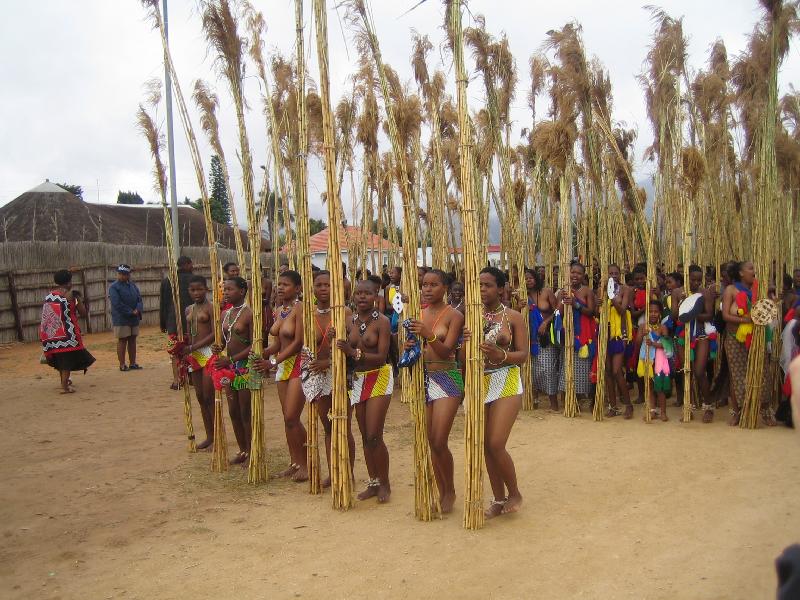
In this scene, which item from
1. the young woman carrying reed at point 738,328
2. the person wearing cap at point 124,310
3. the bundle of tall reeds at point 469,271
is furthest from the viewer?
the person wearing cap at point 124,310

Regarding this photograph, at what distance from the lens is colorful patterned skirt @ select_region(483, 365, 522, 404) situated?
14.6ft

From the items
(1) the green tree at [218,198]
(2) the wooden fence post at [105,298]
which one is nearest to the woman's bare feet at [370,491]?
(2) the wooden fence post at [105,298]

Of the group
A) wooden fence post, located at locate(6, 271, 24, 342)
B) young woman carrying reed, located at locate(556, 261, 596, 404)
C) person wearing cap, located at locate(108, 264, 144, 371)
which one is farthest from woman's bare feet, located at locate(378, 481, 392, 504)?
wooden fence post, located at locate(6, 271, 24, 342)

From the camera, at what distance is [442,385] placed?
449 centimetres

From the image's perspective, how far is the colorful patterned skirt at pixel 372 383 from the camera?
4.83 meters

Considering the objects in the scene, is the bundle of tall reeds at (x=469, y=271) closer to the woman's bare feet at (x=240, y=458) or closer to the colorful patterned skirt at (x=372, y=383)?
the colorful patterned skirt at (x=372, y=383)

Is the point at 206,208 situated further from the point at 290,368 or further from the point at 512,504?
the point at 512,504

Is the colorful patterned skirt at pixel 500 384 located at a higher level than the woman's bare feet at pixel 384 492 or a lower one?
higher

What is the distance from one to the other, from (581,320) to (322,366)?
13.2 feet

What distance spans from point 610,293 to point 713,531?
339cm

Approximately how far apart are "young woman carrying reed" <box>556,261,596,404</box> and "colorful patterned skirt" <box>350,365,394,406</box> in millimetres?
3410

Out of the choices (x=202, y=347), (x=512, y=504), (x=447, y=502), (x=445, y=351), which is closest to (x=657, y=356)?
(x=512, y=504)

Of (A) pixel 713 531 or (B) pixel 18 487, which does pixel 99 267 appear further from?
(A) pixel 713 531

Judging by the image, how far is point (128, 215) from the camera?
26.0m
